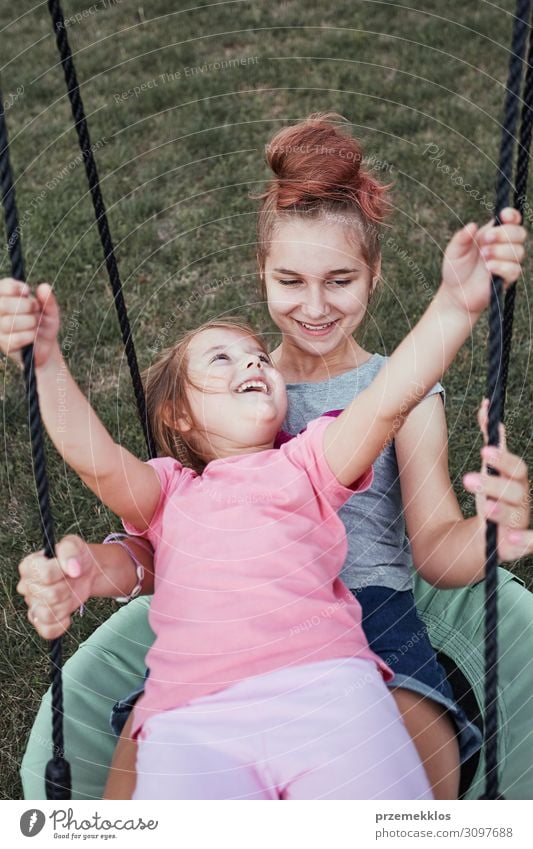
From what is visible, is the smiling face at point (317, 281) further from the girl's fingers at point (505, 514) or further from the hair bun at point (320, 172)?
the girl's fingers at point (505, 514)

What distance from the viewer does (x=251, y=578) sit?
1.07 meters

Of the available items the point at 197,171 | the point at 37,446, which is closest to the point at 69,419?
the point at 37,446

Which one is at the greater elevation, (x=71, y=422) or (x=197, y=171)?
(x=197, y=171)

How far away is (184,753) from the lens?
3.26 feet

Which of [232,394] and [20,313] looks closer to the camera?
[20,313]

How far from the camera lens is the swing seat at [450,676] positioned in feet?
4.04

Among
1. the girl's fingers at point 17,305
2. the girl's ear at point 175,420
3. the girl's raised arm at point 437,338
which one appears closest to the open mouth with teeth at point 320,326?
the girl's ear at point 175,420

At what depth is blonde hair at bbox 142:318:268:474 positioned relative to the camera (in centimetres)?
127

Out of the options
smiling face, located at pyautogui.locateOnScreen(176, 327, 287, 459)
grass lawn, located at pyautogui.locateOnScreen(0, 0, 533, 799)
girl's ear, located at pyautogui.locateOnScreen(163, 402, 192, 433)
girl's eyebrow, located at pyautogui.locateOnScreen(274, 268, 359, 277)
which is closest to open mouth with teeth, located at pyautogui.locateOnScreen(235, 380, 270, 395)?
smiling face, located at pyautogui.locateOnScreen(176, 327, 287, 459)

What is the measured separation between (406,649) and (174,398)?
42cm

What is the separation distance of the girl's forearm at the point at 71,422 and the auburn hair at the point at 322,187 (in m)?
0.46

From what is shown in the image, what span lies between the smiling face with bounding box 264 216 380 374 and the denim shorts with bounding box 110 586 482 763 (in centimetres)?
35

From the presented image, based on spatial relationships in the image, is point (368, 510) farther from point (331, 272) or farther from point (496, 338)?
point (496, 338)
